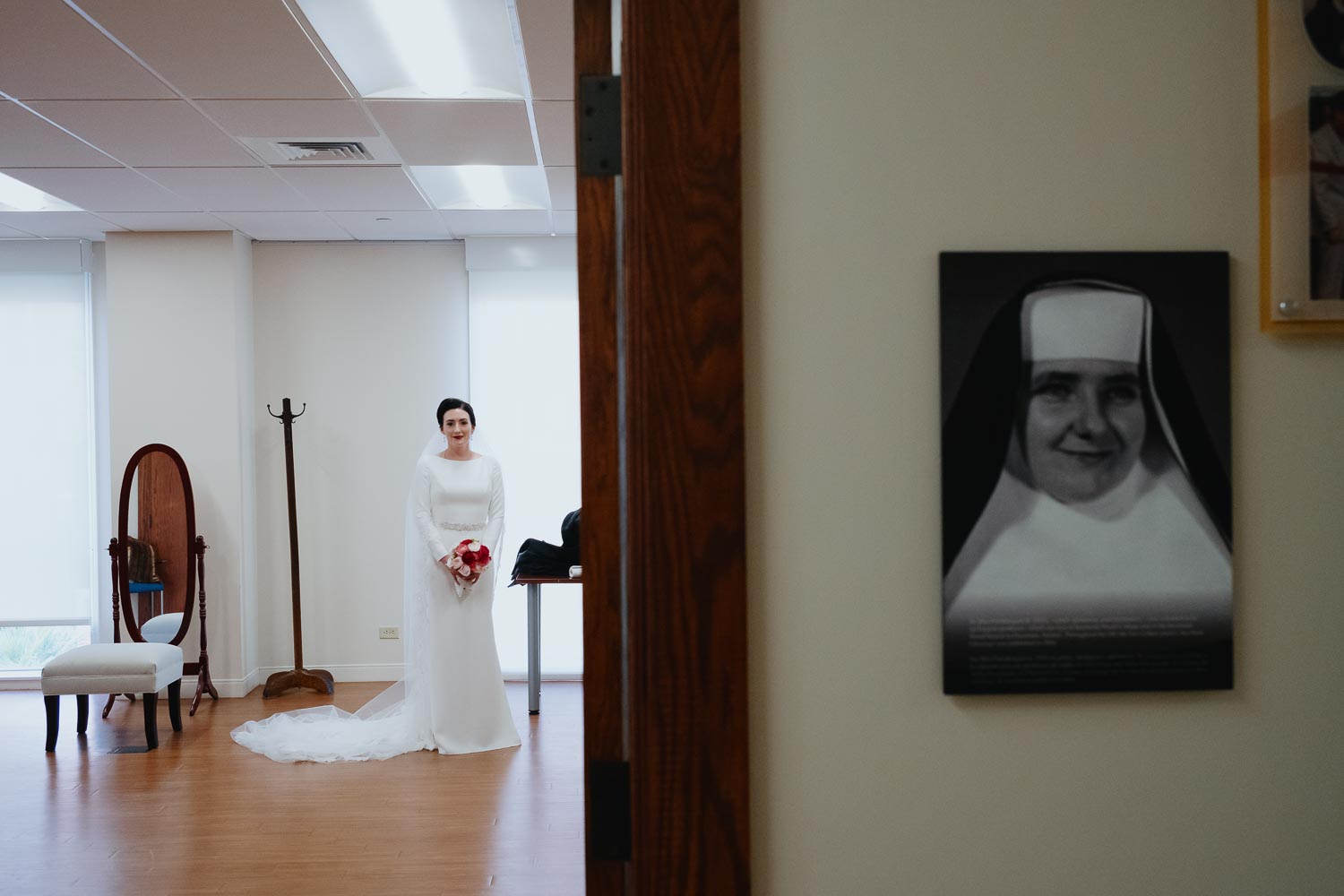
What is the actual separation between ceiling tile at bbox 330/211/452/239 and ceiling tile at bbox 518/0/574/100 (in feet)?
7.53

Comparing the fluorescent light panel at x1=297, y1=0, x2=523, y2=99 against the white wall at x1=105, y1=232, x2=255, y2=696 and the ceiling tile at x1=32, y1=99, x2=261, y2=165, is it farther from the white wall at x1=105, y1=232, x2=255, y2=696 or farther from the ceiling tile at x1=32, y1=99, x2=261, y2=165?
the white wall at x1=105, y1=232, x2=255, y2=696

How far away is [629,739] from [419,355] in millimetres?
6060

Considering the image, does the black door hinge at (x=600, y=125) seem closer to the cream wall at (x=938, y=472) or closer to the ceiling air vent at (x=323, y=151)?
the cream wall at (x=938, y=472)

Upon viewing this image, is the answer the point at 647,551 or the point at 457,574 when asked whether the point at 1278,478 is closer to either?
the point at 647,551

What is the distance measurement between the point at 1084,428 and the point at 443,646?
4528 millimetres

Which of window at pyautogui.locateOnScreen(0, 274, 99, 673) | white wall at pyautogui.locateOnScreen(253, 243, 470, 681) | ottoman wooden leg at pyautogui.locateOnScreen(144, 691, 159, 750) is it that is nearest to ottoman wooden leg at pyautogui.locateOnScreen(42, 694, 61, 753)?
ottoman wooden leg at pyautogui.locateOnScreen(144, 691, 159, 750)

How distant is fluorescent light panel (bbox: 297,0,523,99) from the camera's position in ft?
10.5

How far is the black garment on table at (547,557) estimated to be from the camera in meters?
5.78

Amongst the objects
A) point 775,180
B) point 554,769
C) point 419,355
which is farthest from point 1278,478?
point 419,355

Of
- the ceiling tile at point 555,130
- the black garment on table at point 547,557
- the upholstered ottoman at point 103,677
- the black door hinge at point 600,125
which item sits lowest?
the upholstered ottoman at point 103,677

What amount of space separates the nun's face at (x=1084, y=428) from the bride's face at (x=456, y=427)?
469 centimetres

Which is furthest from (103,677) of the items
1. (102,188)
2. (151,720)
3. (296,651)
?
(102,188)

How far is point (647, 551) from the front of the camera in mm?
1022

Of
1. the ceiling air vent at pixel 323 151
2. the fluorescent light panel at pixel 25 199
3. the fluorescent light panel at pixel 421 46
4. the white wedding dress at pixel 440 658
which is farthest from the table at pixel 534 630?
the fluorescent light panel at pixel 25 199
